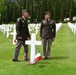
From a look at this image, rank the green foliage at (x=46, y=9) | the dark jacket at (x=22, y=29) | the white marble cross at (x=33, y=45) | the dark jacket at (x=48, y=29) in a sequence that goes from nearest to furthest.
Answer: the white marble cross at (x=33, y=45)
the dark jacket at (x=22, y=29)
the dark jacket at (x=48, y=29)
the green foliage at (x=46, y=9)

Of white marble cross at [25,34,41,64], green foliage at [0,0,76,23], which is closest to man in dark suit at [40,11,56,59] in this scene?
white marble cross at [25,34,41,64]

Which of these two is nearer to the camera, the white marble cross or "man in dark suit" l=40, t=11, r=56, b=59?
the white marble cross

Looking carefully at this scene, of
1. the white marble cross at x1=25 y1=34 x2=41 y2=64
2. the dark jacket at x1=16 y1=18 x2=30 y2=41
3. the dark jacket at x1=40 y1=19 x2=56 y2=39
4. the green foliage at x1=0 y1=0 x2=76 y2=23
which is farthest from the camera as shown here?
the green foliage at x1=0 y1=0 x2=76 y2=23

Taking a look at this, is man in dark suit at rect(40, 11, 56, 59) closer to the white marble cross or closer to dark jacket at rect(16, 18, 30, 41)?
dark jacket at rect(16, 18, 30, 41)

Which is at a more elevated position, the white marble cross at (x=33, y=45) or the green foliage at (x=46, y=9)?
the white marble cross at (x=33, y=45)

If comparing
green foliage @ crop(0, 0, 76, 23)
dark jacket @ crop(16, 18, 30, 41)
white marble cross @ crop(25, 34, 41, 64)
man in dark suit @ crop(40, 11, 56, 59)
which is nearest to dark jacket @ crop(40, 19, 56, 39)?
man in dark suit @ crop(40, 11, 56, 59)

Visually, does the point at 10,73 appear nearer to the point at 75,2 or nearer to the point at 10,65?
the point at 10,65

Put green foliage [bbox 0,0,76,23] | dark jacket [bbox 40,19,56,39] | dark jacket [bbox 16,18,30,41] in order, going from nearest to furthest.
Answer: dark jacket [bbox 16,18,30,41], dark jacket [bbox 40,19,56,39], green foliage [bbox 0,0,76,23]

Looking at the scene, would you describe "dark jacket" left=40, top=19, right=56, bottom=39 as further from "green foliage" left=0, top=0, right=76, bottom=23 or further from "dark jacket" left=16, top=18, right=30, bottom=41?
"green foliage" left=0, top=0, right=76, bottom=23

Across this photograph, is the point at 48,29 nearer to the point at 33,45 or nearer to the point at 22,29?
the point at 22,29

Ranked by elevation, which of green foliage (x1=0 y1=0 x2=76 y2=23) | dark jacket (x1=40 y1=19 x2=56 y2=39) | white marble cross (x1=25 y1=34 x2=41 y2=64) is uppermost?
dark jacket (x1=40 y1=19 x2=56 y2=39)

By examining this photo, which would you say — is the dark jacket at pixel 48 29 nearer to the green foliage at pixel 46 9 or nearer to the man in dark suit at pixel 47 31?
the man in dark suit at pixel 47 31

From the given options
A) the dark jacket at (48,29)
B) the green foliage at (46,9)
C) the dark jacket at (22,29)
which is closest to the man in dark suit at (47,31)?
the dark jacket at (48,29)

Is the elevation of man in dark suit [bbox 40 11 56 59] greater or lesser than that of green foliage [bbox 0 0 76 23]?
greater
